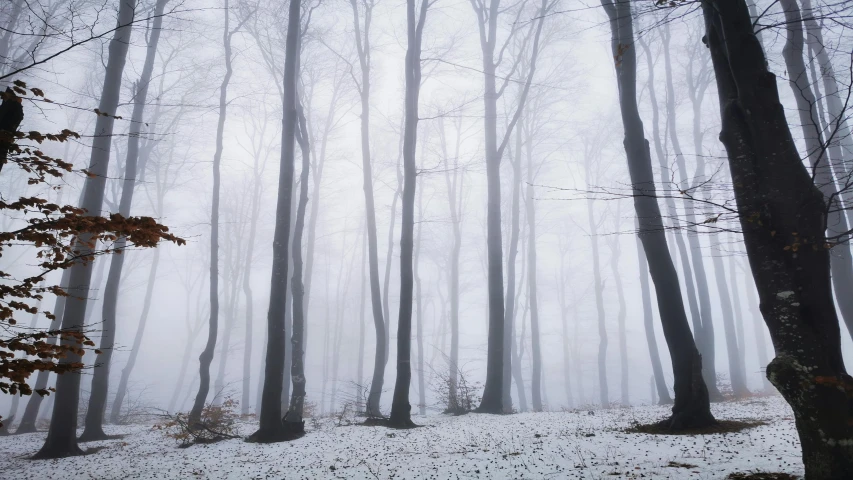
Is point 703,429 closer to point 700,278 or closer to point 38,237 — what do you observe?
point 38,237

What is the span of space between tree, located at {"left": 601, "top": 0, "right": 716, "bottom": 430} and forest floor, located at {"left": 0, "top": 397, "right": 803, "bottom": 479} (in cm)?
66

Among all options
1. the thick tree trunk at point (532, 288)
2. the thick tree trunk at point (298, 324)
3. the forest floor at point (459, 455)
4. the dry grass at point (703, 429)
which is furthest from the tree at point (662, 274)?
the thick tree trunk at point (532, 288)

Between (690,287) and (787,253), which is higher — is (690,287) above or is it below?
above

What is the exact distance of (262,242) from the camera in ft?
98.1

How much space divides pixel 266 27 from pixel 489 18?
8337mm

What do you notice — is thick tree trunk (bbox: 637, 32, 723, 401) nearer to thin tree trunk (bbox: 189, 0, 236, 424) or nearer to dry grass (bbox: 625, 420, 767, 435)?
dry grass (bbox: 625, 420, 767, 435)

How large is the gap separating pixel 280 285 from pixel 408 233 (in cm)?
356

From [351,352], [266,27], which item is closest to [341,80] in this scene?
[266,27]

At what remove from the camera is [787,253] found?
3.42 m

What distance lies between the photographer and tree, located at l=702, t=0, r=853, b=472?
10.4 feet

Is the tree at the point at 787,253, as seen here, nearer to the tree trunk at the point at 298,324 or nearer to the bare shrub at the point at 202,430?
the tree trunk at the point at 298,324

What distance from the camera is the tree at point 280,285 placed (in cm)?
892

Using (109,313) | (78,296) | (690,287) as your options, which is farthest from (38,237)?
(690,287)

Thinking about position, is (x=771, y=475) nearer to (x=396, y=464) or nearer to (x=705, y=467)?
(x=705, y=467)
